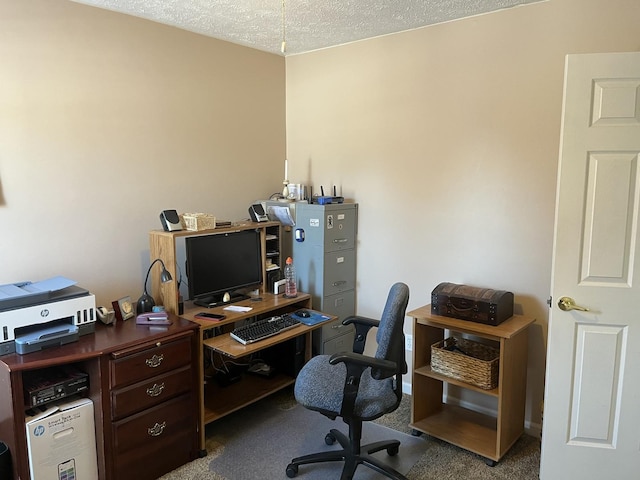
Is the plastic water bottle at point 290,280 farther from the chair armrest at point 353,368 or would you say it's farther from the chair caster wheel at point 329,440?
the chair armrest at point 353,368

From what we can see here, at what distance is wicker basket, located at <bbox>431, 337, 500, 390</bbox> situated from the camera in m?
2.62

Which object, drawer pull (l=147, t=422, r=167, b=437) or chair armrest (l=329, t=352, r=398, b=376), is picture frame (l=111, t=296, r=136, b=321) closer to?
drawer pull (l=147, t=422, r=167, b=437)

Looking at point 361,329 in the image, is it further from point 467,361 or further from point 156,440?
point 156,440

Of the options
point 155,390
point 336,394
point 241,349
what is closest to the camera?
point 336,394

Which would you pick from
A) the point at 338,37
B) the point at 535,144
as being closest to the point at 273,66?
the point at 338,37

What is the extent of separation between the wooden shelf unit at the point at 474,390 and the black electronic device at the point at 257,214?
1198 millimetres

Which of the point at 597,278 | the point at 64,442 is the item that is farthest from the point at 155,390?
the point at 597,278

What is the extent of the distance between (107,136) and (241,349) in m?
1.48

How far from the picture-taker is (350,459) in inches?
94.7

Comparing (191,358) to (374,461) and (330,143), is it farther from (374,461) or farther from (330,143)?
(330,143)

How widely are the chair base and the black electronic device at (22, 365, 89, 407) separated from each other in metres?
1.14

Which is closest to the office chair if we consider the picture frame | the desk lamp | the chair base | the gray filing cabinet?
the chair base

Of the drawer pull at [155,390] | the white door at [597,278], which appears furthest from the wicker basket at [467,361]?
the drawer pull at [155,390]

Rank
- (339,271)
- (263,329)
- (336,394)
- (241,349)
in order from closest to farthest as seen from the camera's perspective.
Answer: (336,394) < (241,349) < (263,329) < (339,271)
